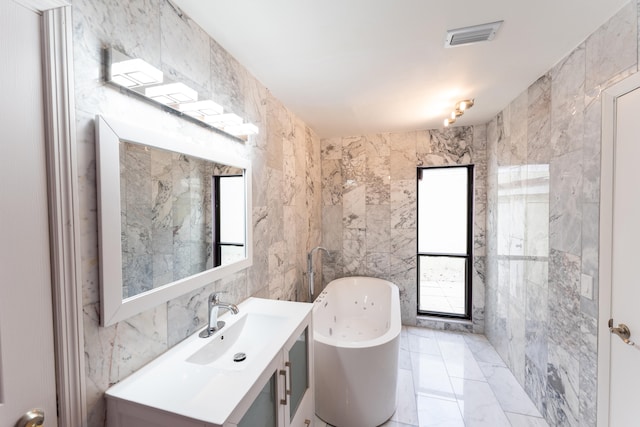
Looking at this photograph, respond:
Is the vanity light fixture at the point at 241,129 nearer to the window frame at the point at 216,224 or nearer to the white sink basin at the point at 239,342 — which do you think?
the window frame at the point at 216,224

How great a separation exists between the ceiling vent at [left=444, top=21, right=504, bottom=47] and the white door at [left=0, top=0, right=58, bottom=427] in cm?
187

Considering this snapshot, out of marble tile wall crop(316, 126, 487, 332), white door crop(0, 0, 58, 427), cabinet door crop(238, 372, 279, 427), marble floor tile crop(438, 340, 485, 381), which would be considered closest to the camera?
white door crop(0, 0, 58, 427)

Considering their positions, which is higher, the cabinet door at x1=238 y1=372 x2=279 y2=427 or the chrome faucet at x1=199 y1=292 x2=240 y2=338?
the chrome faucet at x1=199 y1=292 x2=240 y2=338

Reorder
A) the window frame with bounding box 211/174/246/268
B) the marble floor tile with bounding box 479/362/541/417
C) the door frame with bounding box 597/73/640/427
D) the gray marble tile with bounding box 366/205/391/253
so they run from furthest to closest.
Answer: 1. the gray marble tile with bounding box 366/205/391/253
2. the marble floor tile with bounding box 479/362/541/417
3. the window frame with bounding box 211/174/246/268
4. the door frame with bounding box 597/73/640/427

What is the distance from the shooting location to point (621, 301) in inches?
51.5

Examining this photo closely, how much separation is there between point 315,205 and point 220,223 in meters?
1.96

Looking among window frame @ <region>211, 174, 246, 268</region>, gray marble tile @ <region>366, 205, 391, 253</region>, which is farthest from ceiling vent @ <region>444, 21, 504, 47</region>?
gray marble tile @ <region>366, 205, 391, 253</region>

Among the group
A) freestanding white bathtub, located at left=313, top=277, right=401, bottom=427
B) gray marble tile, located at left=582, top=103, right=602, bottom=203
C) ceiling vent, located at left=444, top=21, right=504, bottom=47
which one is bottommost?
freestanding white bathtub, located at left=313, top=277, right=401, bottom=427

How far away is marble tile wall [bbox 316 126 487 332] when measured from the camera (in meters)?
3.27

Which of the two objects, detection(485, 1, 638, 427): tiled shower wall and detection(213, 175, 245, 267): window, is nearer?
detection(485, 1, 638, 427): tiled shower wall

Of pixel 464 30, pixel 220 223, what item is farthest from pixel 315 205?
pixel 464 30

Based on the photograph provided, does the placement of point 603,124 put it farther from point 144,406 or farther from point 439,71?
point 144,406

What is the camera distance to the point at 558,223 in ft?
5.92

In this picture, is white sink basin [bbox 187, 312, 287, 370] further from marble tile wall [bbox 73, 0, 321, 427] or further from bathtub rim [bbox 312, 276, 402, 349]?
bathtub rim [bbox 312, 276, 402, 349]
